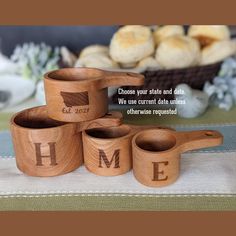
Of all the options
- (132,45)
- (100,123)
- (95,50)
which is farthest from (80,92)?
(95,50)

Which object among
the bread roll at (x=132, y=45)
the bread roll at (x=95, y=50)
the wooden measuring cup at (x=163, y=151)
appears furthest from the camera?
the bread roll at (x=95, y=50)

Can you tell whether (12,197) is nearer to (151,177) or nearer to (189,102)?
(151,177)

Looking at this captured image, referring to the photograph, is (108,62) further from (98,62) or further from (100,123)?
(100,123)

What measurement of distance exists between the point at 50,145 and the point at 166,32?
504 mm

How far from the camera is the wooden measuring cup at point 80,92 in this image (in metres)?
0.69

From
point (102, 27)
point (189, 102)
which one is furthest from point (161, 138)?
point (102, 27)

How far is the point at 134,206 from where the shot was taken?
66 centimetres

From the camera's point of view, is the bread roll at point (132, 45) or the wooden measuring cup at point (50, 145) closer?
the wooden measuring cup at point (50, 145)

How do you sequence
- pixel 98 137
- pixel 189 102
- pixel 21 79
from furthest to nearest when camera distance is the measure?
pixel 21 79, pixel 189 102, pixel 98 137

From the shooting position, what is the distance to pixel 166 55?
3.26 feet

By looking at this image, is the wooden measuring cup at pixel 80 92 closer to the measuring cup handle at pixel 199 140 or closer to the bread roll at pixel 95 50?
the measuring cup handle at pixel 199 140

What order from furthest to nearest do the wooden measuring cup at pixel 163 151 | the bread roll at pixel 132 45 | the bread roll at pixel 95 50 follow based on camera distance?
the bread roll at pixel 95 50
the bread roll at pixel 132 45
the wooden measuring cup at pixel 163 151

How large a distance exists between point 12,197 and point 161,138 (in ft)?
0.91

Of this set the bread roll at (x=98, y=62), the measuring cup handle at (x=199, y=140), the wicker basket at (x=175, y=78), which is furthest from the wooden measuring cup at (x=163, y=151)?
the bread roll at (x=98, y=62)
